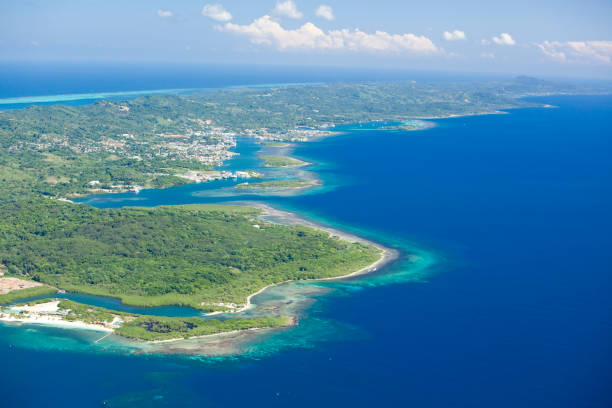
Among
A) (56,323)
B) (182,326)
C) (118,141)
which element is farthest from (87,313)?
(118,141)

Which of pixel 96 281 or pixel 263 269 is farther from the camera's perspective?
pixel 263 269

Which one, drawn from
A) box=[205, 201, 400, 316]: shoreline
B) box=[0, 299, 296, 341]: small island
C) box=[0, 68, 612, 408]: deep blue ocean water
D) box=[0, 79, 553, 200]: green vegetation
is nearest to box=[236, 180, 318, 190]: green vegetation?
box=[0, 68, 612, 408]: deep blue ocean water

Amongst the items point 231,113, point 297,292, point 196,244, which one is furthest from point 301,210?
point 231,113

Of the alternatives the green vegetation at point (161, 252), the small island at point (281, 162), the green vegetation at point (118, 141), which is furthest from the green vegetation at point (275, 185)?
the green vegetation at point (161, 252)

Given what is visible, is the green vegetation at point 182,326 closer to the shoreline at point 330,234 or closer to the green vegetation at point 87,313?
the green vegetation at point 87,313

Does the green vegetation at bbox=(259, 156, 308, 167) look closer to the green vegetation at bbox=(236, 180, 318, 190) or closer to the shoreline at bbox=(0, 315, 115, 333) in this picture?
the green vegetation at bbox=(236, 180, 318, 190)

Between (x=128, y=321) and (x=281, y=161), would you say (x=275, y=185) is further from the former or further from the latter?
(x=128, y=321)

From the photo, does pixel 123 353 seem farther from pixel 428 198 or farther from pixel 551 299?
pixel 428 198
